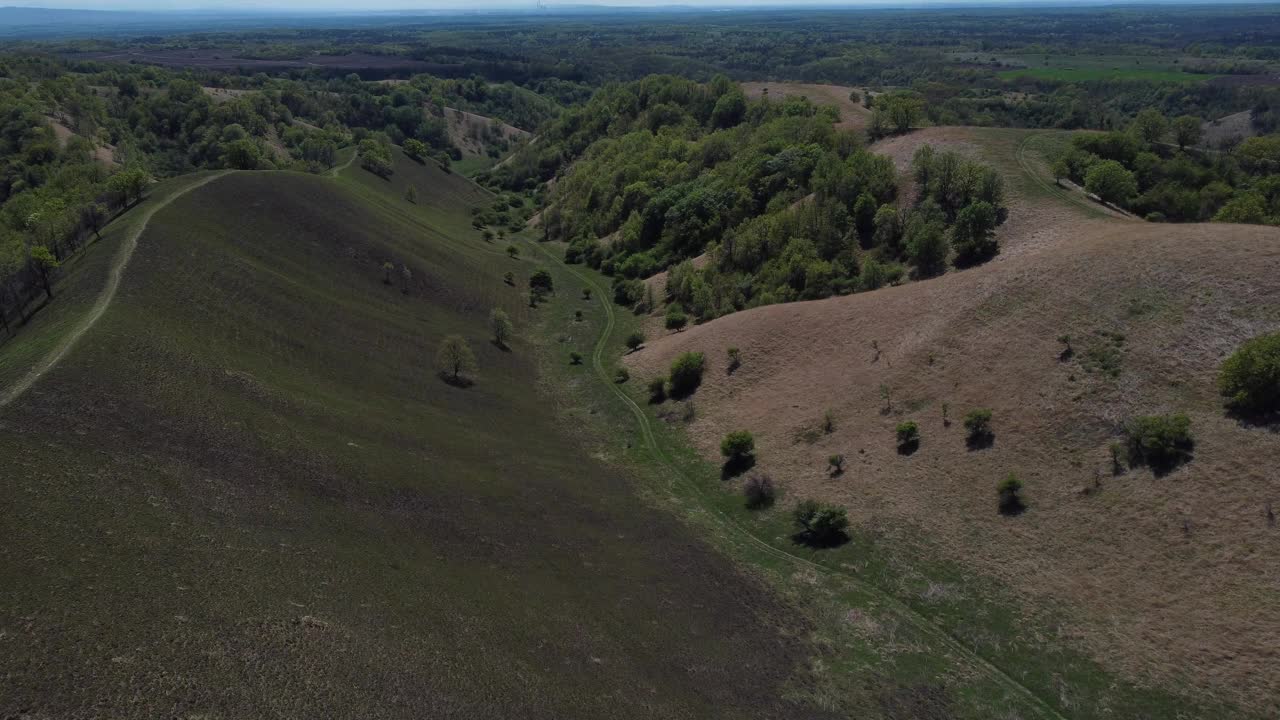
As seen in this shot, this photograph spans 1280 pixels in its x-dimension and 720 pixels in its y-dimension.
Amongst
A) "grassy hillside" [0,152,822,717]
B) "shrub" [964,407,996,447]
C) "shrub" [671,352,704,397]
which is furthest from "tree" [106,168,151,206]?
"shrub" [964,407,996,447]

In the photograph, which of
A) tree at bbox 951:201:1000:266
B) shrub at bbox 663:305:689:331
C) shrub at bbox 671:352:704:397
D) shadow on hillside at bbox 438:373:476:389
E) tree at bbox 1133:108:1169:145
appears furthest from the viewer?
tree at bbox 1133:108:1169:145

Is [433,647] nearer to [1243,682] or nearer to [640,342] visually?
[1243,682]

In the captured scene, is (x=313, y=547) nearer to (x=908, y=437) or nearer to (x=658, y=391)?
(x=658, y=391)

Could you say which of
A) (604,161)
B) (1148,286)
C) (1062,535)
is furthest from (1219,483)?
(604,161)

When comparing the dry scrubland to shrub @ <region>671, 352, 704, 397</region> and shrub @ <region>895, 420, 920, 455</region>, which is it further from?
shrub @ <region>671, 352, 704, 397</region>

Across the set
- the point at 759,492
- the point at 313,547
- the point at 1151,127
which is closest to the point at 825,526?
the point at 759,492

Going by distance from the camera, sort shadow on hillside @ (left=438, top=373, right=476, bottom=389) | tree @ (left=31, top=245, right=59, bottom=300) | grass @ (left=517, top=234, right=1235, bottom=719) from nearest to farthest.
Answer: grass @ (left=517, top=234, right=1235, bottom=719)
tree @ (left=31, top=245, right=59, bottom=300)
shadow on hillside @ (left=438, top=373, right=476, bottom=389)

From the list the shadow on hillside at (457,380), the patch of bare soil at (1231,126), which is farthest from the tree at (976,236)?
the patch of bare soil at (1231,126)
